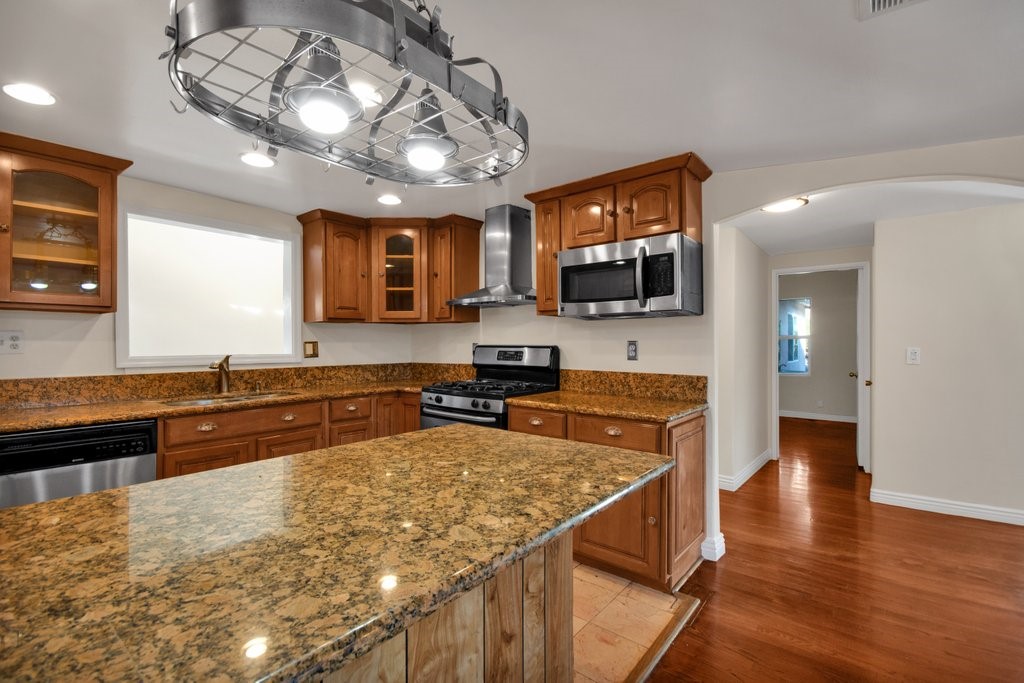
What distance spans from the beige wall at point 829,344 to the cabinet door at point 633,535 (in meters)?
5.24

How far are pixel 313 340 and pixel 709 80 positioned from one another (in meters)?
3.23

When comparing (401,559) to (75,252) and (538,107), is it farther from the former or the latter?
(75,252)

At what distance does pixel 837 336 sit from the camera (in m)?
6.68

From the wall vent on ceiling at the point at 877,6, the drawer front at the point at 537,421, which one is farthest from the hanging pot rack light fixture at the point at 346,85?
the drawer front at the point at 537,421

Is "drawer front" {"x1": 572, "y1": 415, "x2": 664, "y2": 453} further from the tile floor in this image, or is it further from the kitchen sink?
the kitchen sink

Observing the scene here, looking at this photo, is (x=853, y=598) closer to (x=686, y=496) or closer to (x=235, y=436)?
(x=686, y=496)

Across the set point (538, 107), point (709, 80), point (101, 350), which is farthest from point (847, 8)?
point (101, 350)

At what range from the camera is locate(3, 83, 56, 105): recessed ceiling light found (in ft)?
5.98

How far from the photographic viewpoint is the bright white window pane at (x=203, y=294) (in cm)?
299

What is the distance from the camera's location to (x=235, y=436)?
107 inches

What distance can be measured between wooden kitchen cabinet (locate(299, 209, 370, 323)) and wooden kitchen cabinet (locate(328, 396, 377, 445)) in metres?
0.70

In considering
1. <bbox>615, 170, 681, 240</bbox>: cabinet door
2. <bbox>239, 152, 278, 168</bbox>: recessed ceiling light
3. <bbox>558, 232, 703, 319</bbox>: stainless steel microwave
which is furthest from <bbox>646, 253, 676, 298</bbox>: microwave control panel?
<bbox>239, 152, 278, 168</bbox>: recessed ceiling light


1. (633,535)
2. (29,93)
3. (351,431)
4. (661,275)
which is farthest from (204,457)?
(661,275)

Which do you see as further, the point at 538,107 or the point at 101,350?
the point at 101,350
